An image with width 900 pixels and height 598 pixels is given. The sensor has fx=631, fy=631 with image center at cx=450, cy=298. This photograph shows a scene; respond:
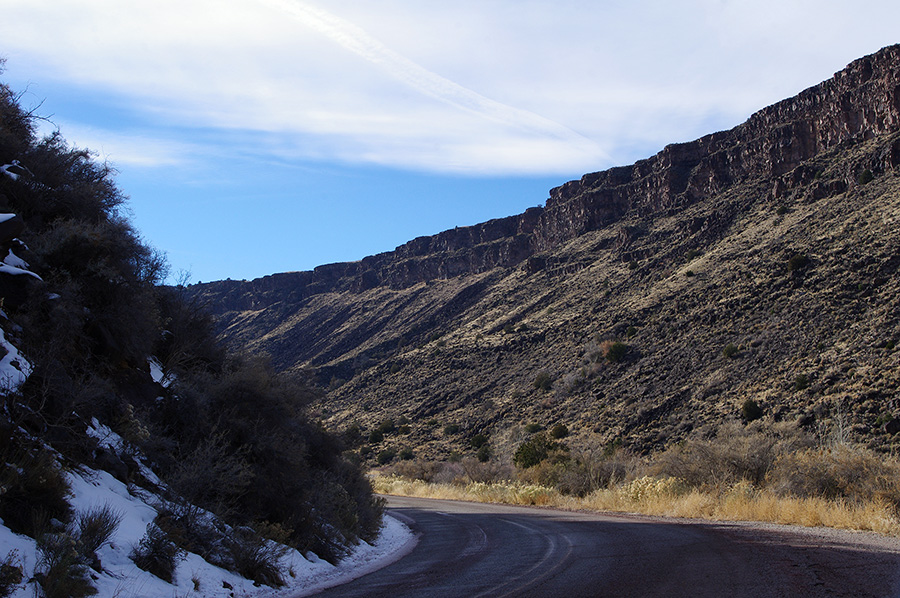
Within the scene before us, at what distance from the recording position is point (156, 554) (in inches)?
279

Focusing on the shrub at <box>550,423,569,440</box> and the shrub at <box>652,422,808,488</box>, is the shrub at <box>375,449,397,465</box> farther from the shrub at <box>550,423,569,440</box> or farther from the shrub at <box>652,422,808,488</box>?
the shrub at <box>652,422,808,488</box>

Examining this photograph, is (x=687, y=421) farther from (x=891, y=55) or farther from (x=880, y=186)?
(x=891, y=55)

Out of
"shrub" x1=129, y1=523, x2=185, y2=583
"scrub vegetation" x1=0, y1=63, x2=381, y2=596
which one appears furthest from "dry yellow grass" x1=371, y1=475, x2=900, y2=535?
"shrub" x1=129, y1=523, x2=185, y2=583

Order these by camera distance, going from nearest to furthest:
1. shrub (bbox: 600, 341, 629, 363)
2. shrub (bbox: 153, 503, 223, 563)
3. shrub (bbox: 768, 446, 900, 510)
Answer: shrub (bbox: 153, 503, 223, 563), shrub (bbox: 768, 446, 900, 510), shrub (bbox: 600, 341, 629, 363)

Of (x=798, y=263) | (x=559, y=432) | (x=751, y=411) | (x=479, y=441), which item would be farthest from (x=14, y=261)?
(x=798, y=263)

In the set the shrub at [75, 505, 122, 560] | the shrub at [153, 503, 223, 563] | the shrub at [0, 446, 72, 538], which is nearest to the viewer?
the shrub at [0, 446, 72, 538]

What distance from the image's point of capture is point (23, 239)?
9.94 m

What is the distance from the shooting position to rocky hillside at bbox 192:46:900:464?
34.5m

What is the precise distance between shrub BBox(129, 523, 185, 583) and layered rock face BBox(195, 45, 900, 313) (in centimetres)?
5304

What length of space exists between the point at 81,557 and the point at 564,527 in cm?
1102

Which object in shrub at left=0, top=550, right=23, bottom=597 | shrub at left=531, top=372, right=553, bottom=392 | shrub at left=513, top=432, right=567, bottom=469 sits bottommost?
shrub at left=513, top=432, right=567, bottom=469

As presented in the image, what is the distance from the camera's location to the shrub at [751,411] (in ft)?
105

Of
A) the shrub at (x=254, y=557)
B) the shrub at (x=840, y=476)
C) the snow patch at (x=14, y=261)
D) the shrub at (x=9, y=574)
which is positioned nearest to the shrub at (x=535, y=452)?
the shrub at (x=840, y=476)

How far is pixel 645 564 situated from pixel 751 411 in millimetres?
26360
